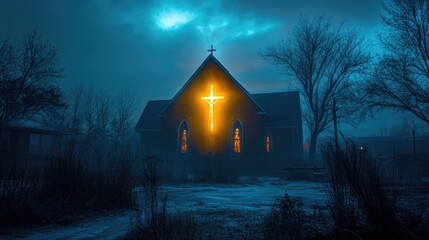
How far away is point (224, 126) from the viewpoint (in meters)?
36.3

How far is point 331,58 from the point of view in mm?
43375

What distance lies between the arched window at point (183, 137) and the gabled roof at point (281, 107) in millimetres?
9137

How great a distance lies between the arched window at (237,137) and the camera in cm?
3612

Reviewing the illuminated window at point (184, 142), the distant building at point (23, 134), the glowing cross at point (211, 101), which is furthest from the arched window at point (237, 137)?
the distant building at point (23, 134)

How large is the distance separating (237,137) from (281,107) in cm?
809

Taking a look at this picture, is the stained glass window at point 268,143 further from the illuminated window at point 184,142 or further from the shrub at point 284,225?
the shrub at point 284,225

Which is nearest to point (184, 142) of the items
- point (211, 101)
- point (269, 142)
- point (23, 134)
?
point (211, 101)

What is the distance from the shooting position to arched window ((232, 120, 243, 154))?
36125 mm

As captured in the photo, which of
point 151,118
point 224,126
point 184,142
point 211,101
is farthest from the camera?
point 151,118

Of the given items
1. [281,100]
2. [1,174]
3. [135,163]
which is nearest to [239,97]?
[281,100]

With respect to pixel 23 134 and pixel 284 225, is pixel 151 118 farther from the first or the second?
pixel 284 225

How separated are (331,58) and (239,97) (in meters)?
15.1

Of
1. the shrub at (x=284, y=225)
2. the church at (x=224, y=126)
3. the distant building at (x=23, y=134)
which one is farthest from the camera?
the church at (x=224, y=126)

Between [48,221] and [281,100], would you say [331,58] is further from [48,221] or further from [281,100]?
[48,221]
